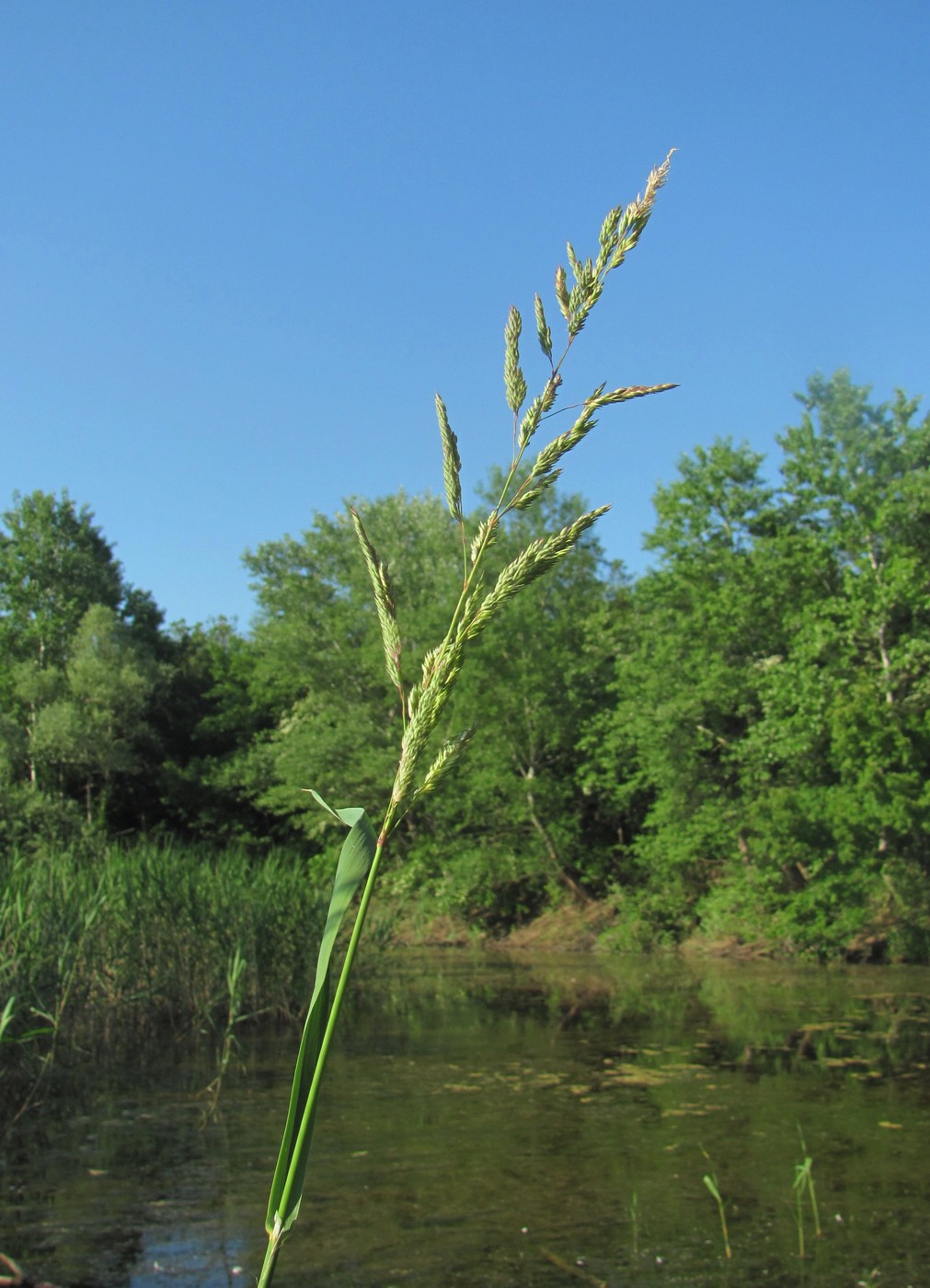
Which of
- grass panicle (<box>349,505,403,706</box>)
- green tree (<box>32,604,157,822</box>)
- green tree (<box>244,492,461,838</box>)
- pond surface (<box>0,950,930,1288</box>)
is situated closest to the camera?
grass panicle (<box>349,505,403,706</box>)

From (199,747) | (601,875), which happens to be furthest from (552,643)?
(199,747)

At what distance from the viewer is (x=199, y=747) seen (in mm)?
29422

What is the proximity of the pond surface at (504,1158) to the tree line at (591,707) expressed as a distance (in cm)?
443

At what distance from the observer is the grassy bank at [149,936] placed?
746 centimetres

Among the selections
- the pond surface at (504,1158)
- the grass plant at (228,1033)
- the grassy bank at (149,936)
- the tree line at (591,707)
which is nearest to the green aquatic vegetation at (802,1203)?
the pond surface at (504,1158)

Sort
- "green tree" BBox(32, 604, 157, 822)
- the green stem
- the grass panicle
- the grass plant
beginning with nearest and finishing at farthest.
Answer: the green stem
the grass panicle
the grass plant
"green tree" BBox(32, 604, 157, 822)

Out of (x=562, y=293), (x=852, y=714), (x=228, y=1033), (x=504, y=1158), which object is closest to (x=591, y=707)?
(x=852, y=714)

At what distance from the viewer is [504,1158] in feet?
20.7

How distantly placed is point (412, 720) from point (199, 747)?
97.3 ft

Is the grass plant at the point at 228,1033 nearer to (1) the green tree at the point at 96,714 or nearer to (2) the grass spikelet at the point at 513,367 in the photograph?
(2) the grass spikelet at the point at 513,367

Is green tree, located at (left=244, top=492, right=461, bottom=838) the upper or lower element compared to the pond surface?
upper

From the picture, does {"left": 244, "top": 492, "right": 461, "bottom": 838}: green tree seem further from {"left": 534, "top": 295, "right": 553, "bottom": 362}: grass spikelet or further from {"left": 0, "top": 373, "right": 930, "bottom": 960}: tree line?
{"left": 534, "top": 295, "right": 553, "bottom": 362}: grass spikelet

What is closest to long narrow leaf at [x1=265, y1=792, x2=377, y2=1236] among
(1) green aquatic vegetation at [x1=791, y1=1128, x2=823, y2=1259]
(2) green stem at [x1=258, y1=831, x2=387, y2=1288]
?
(2) green stem at [x1=258, y1=831, x2=387, y2=1288]

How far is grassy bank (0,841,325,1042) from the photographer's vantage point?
746 centimetres
